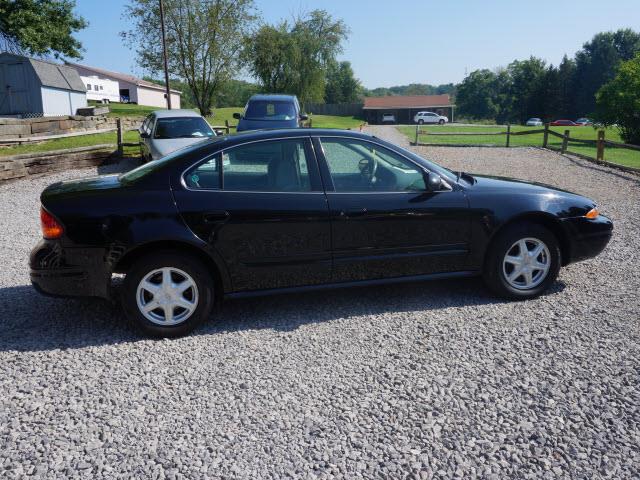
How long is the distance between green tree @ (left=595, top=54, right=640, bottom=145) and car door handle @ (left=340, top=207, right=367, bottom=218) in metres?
32.2

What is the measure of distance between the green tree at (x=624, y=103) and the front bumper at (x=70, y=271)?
33.7 metres

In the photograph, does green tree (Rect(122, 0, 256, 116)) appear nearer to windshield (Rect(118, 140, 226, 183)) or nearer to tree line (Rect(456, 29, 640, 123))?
windshield (Rect(118, 140, 226, 183))

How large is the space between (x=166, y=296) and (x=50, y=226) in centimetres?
100

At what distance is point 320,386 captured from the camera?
3.33 m

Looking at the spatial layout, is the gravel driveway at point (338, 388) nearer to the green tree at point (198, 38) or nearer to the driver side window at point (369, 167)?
the driver side window at point (369, 167)

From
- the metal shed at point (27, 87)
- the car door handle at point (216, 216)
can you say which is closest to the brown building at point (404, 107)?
the metal shed at point (27, 87)

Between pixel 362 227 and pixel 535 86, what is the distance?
93.4 m

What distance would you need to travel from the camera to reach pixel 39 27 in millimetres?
31438

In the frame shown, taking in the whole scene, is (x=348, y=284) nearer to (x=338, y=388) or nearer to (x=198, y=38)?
(x=338, y=388)

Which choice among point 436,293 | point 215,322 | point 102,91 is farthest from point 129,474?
point 102,91

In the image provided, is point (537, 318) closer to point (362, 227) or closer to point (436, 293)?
point (436, 293)

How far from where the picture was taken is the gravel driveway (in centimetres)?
262

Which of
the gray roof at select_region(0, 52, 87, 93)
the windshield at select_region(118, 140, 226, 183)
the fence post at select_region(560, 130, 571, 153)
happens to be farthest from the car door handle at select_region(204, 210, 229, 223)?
the gray roof at select_region(0, 52, 87, 93)

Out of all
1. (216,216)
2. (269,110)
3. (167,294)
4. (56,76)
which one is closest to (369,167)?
(216,216)
